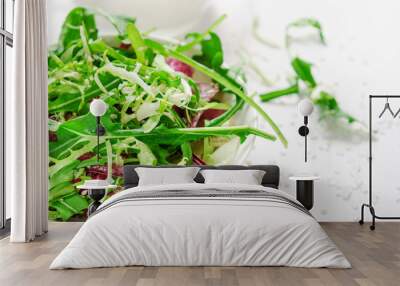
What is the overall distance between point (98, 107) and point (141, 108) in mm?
561

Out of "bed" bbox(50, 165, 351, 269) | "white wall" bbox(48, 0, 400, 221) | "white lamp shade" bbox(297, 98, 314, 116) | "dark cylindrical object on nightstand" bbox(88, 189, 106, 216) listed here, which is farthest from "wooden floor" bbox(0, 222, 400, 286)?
"white lamp shade" bbox(297, 98, 314, 116)

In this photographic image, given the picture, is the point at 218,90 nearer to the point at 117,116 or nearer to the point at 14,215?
the point at 117,116

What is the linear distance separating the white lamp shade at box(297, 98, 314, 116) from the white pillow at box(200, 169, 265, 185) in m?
0.92

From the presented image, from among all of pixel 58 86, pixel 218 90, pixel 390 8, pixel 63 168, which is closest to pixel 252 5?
pixel 218 90

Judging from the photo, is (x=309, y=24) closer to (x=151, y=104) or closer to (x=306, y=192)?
(x=306, y=192)

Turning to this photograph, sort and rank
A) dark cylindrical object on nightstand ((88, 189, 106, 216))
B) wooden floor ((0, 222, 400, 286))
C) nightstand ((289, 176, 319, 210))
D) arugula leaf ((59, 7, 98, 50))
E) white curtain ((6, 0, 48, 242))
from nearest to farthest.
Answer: wooden floor ((0, 222, 400, 286)) < white curtain ((6, 0, 48, 242)) < dark cylindrical object on nightstand ((88, 189, 106, 216)) < nightstand ((289, 176, 319, 210)) < arugula leaf ((59, 7, 98, 50))

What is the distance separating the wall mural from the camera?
7.07 m

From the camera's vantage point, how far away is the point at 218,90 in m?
7.16

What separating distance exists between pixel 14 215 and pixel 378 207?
14.1 feet

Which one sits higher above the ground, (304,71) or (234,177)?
(304,71)

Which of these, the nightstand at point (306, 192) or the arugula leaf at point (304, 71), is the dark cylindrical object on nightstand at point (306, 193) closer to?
the nightstand at point (306, 192)

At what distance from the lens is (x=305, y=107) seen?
6.85 meters

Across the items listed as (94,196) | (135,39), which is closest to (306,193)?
(94,196)

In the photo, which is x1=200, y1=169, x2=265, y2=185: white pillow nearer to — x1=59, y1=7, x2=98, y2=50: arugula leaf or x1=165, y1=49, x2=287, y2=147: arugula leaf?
x1=165, y1=49, x2=287, y2=147: arugula leaf
